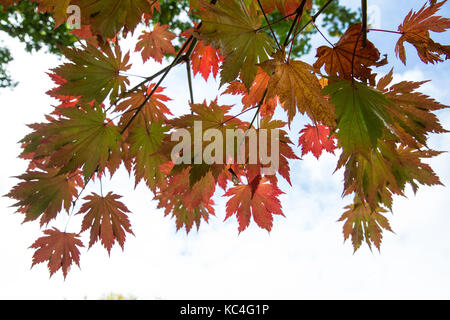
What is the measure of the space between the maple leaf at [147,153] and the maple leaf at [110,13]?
363 mm

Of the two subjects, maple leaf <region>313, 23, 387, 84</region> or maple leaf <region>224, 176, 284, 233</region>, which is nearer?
maple leaf <region>313, 23, 387, 84</region>

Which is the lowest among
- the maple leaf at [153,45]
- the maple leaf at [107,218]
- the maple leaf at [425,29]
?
the maple leaf at [107,218]

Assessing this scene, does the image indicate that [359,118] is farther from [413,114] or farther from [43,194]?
[43,194]

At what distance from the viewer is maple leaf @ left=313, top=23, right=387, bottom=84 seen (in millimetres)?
735

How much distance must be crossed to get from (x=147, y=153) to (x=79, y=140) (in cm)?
21

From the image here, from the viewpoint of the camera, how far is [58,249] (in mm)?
1235

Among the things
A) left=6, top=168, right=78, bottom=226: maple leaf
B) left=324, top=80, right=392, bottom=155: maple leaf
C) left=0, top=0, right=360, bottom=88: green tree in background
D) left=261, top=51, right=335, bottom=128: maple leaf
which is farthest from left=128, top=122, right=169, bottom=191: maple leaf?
left=0, top=0, right=360, bottom=88: green tree in background

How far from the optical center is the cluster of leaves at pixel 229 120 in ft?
2.23

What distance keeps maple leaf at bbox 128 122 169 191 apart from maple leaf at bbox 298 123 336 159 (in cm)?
63

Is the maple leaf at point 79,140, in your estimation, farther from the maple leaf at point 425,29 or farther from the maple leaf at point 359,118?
the maple leaf at point 425,29

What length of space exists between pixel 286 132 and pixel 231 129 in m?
0.16

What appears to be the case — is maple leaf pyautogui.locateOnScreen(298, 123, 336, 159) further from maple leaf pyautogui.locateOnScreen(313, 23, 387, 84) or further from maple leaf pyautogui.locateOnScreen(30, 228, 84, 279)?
maple leaf pyautogui.locateOnScreen(30, 228, 84, 279)

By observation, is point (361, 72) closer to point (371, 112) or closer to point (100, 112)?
point (371, 112)

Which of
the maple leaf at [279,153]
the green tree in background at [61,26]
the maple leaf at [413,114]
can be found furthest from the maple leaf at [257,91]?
the green tree in background at [61,26]
